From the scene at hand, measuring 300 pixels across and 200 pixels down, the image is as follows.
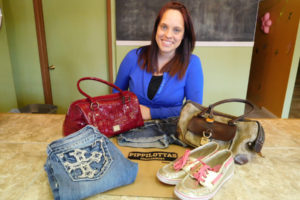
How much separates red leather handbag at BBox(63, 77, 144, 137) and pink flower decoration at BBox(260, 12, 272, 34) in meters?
3.75

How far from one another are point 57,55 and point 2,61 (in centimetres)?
63

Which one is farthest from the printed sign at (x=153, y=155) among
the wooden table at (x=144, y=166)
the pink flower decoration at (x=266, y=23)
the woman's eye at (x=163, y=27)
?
the pink flower decoration at (x=266, y=23)

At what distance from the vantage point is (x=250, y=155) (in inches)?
35.9

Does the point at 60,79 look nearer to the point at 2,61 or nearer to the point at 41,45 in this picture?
the point at 41,45

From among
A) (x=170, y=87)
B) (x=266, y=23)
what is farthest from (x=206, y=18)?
(x=266, y=23)

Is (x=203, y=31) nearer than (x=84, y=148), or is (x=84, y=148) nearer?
(x=84, y=148)

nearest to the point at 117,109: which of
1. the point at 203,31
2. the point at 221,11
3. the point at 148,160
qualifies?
the point at 148,160

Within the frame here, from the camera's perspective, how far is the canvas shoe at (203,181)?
665mm

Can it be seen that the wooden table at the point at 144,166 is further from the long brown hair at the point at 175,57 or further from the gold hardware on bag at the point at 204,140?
the long brown hair at the point at 175,57

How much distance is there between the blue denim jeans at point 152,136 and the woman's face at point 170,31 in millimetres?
506

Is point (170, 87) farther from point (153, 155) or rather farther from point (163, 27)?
point (153, 155)

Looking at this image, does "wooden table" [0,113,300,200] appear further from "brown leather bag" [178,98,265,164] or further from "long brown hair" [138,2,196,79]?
"long brown hair" [138,2,196,79]

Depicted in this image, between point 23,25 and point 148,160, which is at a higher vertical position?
point 23,25

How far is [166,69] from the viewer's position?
57.4 inches
